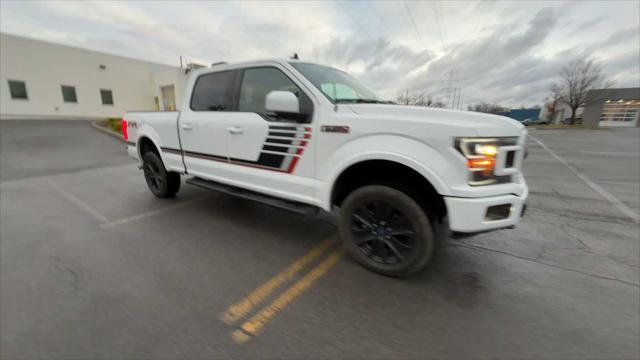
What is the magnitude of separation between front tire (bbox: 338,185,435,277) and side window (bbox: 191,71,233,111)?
7.15 feet

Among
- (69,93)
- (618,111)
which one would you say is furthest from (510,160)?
(618,111)

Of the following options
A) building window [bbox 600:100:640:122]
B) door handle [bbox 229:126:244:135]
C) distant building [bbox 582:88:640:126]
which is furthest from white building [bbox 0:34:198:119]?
distant building [bbox 582:88:640:126]

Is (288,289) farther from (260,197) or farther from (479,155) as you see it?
(479,155)

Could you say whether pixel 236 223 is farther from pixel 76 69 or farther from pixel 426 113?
pixel 76 69

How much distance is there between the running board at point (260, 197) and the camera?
2.94 metres

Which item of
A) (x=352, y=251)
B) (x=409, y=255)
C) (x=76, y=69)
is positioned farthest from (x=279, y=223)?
(x=76, y=69)

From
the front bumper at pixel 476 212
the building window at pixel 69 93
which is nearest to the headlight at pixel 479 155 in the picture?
the front bumper at pixel 476 212

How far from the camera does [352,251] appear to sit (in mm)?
2738

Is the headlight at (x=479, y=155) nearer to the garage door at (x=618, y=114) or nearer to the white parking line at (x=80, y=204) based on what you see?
the white parking line at (x=80, y=204)

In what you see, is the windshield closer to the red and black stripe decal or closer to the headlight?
the red and black stripe decal

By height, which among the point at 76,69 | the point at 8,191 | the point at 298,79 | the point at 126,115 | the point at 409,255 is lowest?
the point at 8,191

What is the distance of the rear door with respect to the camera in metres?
3.53

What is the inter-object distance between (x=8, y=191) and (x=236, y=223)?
5228 mm

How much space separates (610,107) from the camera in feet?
116
